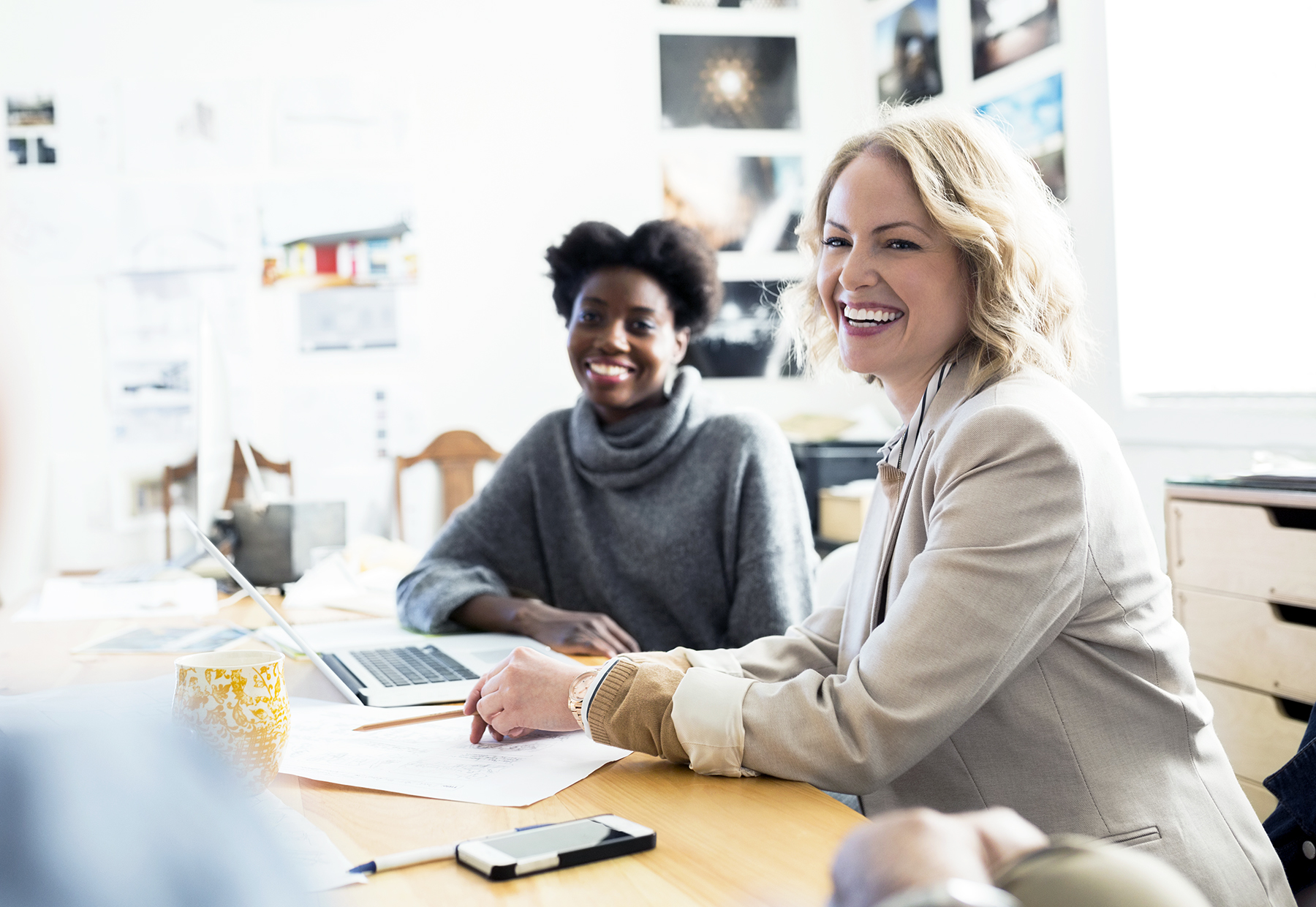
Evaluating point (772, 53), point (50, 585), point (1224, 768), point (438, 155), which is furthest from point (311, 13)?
point (1224, 768)

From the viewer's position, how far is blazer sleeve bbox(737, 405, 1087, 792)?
0.82m

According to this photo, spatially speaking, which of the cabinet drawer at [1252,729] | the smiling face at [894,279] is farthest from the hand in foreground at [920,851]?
the cabinet drawer at [1252,729]

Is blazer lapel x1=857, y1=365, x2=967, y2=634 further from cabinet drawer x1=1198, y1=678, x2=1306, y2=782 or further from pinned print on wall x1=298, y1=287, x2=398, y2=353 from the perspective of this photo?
pinned print on wall x1=298, y1=287, x2=398, y2=353

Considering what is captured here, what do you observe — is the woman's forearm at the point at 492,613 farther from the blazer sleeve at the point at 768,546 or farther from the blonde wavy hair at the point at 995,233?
the blonde wavy hair at the point at 995,233

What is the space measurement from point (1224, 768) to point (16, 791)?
101 cm

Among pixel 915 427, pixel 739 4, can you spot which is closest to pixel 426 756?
pixel 915 427

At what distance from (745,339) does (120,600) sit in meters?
2.23

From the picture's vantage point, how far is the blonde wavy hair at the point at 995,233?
1.08 m

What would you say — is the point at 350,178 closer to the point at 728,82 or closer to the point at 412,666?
the point at 728,82

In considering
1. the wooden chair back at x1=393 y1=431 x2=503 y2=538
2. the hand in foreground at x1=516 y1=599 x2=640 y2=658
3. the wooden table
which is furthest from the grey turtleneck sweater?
the wooden chair back at x1=393 y1=431 x2=503 y2=538

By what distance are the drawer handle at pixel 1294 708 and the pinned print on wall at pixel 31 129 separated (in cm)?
338

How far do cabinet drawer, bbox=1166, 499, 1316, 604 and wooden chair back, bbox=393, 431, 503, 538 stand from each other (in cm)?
A: 202

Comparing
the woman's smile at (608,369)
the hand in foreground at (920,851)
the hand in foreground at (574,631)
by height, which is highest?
the woman's smile at (608,369)

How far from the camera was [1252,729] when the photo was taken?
5.82 ft
